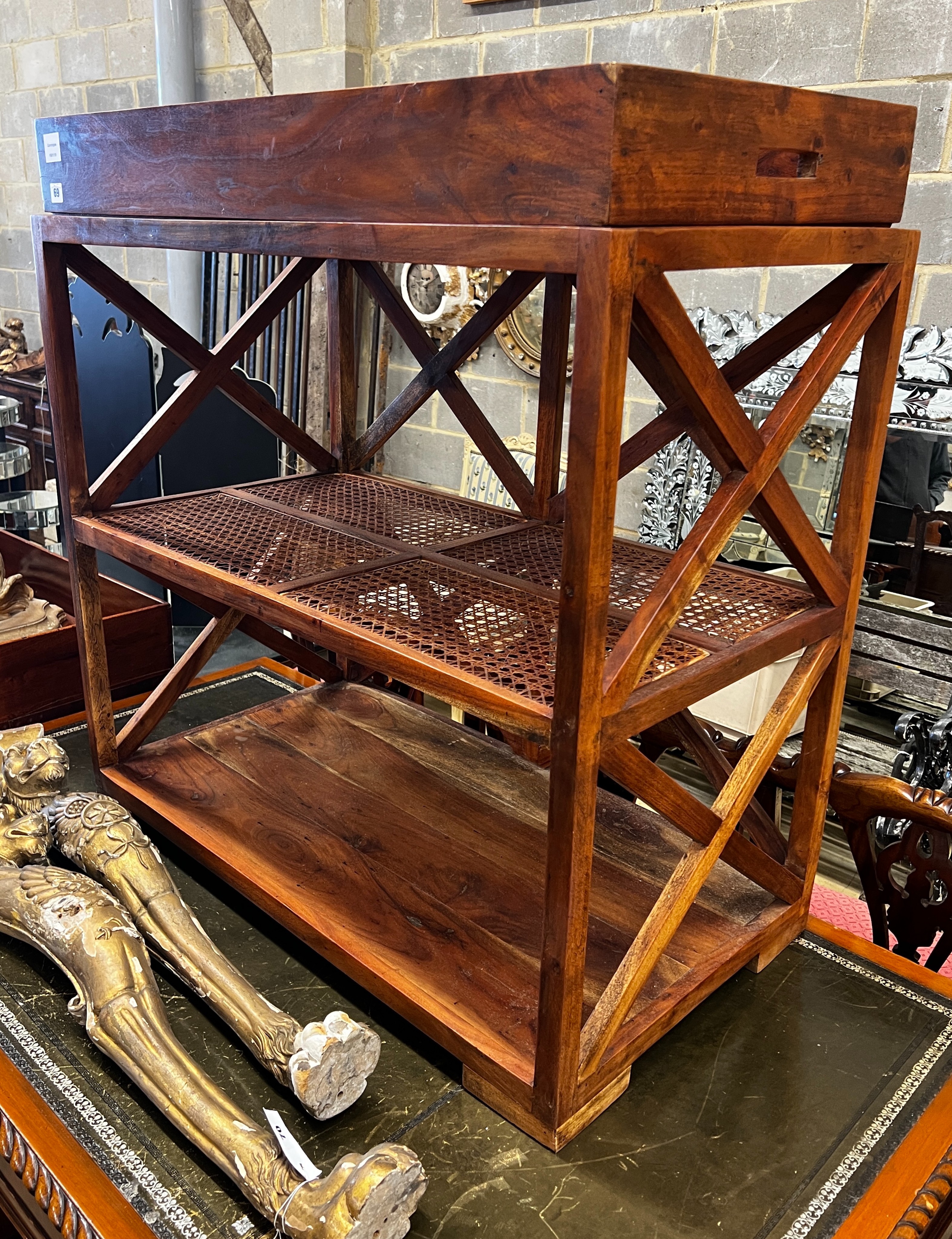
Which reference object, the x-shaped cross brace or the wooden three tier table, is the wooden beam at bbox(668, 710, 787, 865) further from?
the x-shaped cross brace

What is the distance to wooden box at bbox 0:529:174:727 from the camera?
2.05 m

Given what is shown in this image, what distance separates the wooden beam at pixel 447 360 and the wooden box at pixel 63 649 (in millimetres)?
620

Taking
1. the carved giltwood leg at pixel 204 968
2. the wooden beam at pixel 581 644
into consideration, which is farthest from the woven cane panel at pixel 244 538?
the wooden beam at pixel 581 644

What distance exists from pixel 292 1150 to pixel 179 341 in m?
1.25

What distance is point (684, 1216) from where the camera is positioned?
1067 mm

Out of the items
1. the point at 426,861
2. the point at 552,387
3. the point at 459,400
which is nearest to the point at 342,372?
the point at 459,400

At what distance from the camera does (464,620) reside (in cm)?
126

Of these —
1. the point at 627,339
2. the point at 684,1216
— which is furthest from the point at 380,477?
the point at 684,1216

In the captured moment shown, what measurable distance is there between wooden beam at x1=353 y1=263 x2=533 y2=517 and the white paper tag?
1.05 meters

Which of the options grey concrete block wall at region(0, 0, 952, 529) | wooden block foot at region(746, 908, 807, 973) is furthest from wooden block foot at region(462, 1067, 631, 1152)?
grey concrete block wall at region(0, 0, 952, 529)

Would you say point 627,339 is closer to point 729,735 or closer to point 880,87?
point 880,87

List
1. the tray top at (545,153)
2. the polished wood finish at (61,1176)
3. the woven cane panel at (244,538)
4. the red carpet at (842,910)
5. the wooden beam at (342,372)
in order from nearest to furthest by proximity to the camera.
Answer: the tray top at (545,153), the polished wood finish at (61,1176), the woven cane panel at (244,538), the wooden beam at (342,372), the red carpet at (842,910)

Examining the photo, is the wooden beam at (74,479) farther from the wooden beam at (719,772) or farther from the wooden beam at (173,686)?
the wooden beam at (719,772)

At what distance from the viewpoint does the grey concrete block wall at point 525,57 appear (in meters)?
2.23
